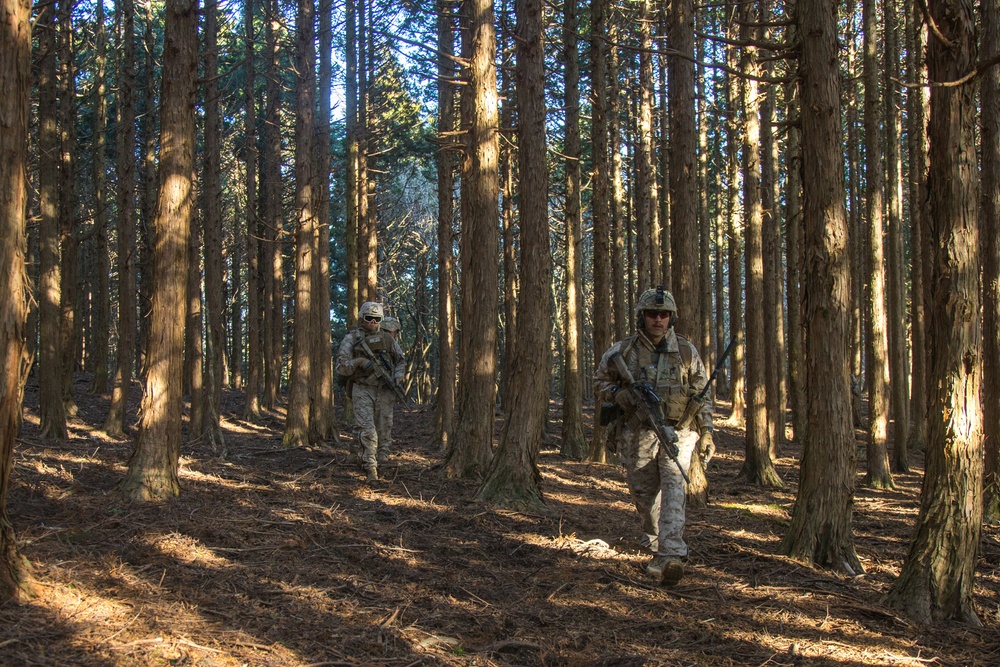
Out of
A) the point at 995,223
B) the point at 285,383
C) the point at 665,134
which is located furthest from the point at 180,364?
the point at 285,383

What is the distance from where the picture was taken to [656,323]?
22.7 feet

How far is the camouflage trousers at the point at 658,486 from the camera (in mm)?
6422

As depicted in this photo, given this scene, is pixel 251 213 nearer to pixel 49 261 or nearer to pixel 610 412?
pixel 49 261

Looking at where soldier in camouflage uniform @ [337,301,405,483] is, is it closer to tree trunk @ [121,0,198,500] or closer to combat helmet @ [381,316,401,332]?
combat helmet @ [381,316,401,332]

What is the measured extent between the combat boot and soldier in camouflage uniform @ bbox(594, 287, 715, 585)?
21 cm

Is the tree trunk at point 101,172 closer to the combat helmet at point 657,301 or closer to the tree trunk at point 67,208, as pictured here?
the tree trunk at point 67,208

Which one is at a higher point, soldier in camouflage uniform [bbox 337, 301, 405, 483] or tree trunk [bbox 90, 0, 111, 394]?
tree trunk [bbox 90, 0, 111, 394]

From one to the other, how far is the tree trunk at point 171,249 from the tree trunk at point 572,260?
7831 millimetres

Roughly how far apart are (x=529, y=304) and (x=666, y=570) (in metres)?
4.18

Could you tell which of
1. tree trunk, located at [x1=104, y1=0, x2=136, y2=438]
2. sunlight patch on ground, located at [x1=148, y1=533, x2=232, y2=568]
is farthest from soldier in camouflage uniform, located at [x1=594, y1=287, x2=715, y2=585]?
tree trunk, located at [x1=104, y1=0, x2=136, y2=438]

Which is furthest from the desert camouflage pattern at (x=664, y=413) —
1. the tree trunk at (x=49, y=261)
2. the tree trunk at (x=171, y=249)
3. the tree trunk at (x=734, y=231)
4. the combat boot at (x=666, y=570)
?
the tree trunk at (x=49, y=261)

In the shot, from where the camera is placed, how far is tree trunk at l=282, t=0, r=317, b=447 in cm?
1393

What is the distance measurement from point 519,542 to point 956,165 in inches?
190

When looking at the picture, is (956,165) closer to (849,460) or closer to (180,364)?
(849,460)
